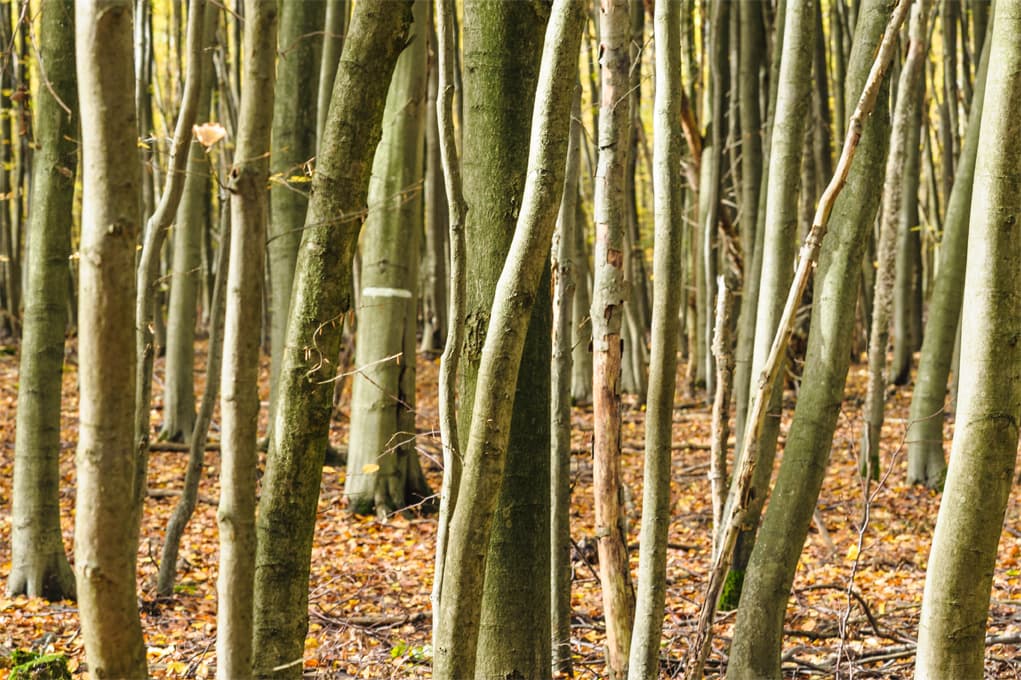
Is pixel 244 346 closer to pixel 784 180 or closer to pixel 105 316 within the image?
pixel 105 316

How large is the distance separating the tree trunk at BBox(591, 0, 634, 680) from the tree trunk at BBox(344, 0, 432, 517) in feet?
13.5

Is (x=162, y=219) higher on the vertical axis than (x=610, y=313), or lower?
higher

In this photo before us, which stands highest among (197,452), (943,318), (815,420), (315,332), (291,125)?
(291,125)

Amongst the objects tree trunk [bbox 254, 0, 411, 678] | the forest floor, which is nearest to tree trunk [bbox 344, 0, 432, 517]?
the forest floor

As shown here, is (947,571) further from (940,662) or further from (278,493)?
(278,493)

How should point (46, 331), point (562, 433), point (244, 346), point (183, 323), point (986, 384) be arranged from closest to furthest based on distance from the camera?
point (244, 346) < point (986, 384) < point (562, 433) < point (46, 331) < point (183, 323)

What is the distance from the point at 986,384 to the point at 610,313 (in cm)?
113

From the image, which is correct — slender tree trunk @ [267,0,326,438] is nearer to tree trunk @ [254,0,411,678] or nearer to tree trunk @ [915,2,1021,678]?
tree trunk @ [254,0,411,678]

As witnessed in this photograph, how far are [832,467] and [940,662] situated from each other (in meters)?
6.67

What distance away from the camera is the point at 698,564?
6246mm

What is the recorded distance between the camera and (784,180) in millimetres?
4156

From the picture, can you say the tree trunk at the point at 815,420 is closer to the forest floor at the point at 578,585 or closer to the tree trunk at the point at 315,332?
the forest floor at the point at 578,585

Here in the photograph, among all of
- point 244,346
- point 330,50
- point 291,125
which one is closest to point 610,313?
point 244,346

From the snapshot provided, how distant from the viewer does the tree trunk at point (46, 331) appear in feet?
16.4
